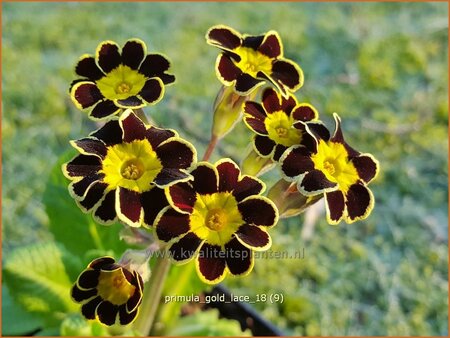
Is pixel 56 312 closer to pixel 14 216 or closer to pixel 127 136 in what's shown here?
pixel 127 136

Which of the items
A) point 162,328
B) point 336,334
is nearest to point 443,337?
point 336,334

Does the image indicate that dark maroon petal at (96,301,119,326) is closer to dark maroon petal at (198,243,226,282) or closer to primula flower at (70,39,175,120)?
dark maroon petal at (198,243,226,282)

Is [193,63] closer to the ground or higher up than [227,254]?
closer to the ground

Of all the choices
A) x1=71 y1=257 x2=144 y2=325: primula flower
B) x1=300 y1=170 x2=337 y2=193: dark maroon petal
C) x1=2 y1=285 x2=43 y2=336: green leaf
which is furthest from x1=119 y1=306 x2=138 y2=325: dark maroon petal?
x1=2 y1=285 x2=43 y2=336: green leaf

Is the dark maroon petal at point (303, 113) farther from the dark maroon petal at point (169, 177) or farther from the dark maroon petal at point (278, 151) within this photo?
the dark maroon petal at point (169, 177)

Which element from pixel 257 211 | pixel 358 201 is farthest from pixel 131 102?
pixel 358 201

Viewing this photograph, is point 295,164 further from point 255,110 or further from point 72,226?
point 72,226
